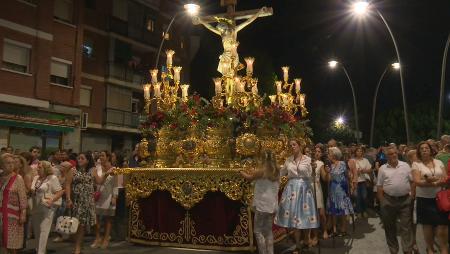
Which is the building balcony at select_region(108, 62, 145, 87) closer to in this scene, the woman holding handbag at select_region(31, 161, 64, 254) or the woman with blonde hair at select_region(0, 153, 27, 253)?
the woman holding handbag at select_region(31, 161, 64, 254)

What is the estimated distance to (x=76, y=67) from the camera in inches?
1006

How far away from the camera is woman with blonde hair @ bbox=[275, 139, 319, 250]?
834 centimetres

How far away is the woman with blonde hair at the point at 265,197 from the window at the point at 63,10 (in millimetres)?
20297

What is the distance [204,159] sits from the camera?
9.74 metres

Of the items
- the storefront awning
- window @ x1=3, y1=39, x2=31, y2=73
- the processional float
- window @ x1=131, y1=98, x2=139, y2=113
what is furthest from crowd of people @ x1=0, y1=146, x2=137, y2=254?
Answer: window @ x1=131, y1=98, x2=139, y2=113

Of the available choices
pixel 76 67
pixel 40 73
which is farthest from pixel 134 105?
pixel 40 73

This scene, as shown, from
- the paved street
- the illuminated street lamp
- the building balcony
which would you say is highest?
the building balcony

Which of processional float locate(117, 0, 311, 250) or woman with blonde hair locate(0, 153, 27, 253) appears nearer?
woman with blonde hair locate(0, 153, 27, 253)

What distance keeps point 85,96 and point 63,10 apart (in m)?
6.13

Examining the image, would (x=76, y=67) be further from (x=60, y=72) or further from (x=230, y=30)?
(x=230, y=30)

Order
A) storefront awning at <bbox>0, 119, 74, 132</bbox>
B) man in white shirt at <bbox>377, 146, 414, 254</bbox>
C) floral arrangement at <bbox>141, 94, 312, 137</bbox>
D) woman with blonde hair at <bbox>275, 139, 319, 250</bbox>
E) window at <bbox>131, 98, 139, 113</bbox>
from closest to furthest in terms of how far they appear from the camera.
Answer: man in white shirt at <bbox>377, 146, 414, 254</bbox> < woman with blonde hair at <bbox>275, 139, 319, 250</bbox> < floral arrangement at <bbox>141, 94, 312, 137</bbox> < storefront awning at <bbox>0, 119, 74, 132</bbox> < window at <bbox>131, 98, 139, 113</bbox>

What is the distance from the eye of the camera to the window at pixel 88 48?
96.7 feet

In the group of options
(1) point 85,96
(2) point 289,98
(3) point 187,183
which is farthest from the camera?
(1) point 85,96

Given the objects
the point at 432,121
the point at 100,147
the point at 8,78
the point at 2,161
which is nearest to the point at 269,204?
the point at 2,161
